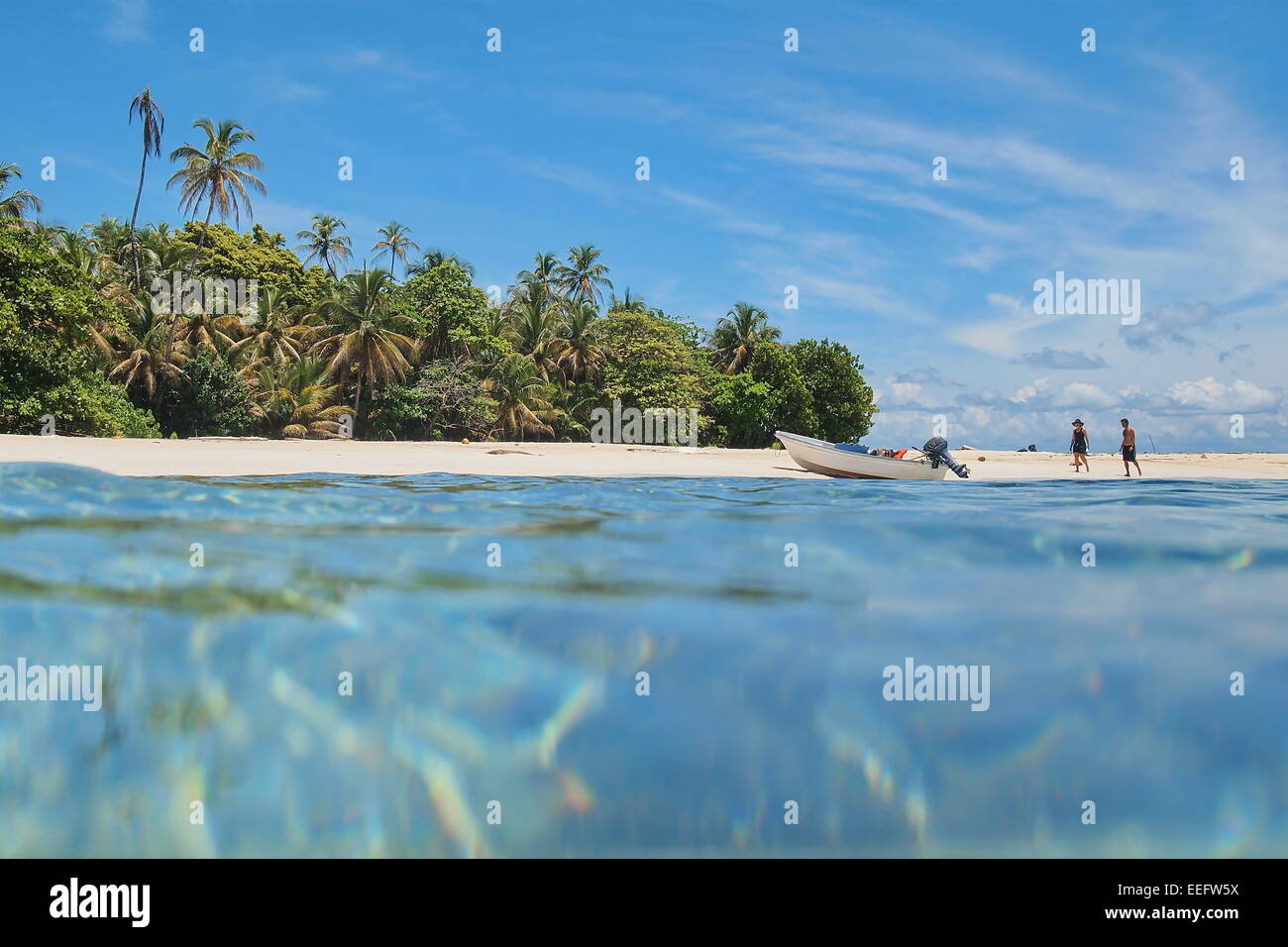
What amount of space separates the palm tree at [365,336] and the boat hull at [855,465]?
23.8 m

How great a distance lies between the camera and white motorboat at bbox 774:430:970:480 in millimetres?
17297

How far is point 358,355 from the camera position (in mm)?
37219

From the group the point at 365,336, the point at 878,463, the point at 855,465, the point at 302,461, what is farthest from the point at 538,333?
the point at 302,461

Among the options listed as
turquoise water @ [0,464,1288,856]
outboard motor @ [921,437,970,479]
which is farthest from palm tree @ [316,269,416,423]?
turquoise water @ [0,464,1288,856]

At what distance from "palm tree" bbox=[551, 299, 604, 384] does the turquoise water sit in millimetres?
37006

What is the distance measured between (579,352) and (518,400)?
574 cm

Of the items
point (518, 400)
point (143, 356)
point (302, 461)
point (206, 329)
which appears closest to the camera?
point (302, 461)

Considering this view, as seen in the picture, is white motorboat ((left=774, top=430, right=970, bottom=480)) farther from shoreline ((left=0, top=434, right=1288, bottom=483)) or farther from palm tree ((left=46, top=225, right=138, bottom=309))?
palm tree ((left=46, top=225, right=138, bottom=309))

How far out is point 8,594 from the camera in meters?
3.99

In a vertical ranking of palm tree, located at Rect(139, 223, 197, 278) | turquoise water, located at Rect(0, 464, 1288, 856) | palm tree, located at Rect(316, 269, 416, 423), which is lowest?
turquoise water, located at Rect(0, 464, 1288, 856)

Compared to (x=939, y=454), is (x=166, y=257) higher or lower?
higher

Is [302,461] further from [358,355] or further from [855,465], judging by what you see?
[358,355]
